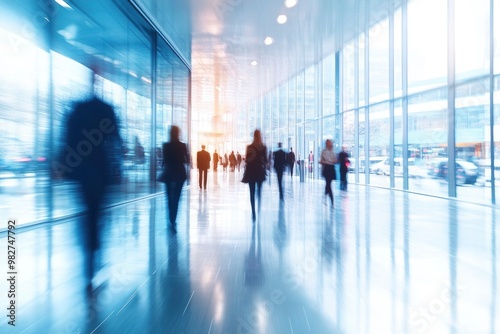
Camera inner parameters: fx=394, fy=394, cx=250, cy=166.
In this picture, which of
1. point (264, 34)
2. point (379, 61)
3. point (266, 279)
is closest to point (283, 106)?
point (379, 61)

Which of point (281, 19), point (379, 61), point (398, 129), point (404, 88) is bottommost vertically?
point (398, 129)

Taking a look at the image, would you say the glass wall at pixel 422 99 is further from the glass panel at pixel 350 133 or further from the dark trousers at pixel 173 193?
the dark trousers at pixel 173 193

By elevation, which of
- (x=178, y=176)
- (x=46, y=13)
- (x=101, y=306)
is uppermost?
(x=46, y=13)

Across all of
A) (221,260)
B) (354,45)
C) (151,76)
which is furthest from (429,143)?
(221,260)

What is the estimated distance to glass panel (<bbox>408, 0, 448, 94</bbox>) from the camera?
37.4 ft

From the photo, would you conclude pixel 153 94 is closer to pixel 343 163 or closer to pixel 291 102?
pixel 343 163

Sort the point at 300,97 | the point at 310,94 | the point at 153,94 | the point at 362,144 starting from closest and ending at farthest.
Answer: the point at 153,94 < the point at 362,144 < the point at 310,94 < the point at 300,97

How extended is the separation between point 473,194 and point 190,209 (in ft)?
26.6

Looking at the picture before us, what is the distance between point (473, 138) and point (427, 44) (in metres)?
3.55

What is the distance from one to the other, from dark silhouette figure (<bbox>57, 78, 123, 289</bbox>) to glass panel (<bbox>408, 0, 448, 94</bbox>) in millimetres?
10414

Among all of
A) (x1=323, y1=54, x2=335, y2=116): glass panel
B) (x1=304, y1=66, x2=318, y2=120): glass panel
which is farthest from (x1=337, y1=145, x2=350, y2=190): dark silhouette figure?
(x1=304, y1=66, x2=318, y2=120): glass panel

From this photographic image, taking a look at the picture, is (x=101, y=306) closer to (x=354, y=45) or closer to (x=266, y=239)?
(x=266, y=239)

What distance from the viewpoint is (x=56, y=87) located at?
7156 mm

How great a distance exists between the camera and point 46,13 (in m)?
6.85
